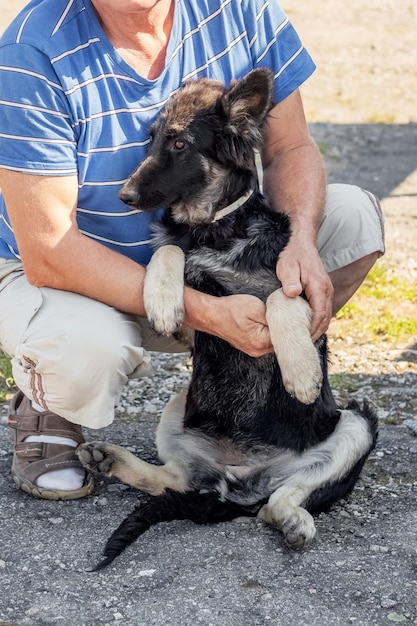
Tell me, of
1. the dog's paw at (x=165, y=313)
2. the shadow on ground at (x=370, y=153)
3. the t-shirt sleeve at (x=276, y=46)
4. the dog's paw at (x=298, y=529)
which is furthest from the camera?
the shadow on ground at (x=370, y=153)

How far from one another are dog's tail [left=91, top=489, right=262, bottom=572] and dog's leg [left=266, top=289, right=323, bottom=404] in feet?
1.65

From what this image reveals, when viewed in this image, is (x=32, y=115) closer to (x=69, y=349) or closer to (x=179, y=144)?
(x=179, y=144)

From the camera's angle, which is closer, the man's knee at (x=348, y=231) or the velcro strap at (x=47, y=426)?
the velcro strap at (x=47, y=426)

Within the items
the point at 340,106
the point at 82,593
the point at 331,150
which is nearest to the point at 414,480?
the point at 82,593

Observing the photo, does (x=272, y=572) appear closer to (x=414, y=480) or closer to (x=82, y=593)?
(x=82, y=593)

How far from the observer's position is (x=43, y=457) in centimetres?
360

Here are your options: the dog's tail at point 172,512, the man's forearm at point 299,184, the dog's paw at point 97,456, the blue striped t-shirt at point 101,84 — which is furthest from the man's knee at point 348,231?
the dog's paw at point 97,456

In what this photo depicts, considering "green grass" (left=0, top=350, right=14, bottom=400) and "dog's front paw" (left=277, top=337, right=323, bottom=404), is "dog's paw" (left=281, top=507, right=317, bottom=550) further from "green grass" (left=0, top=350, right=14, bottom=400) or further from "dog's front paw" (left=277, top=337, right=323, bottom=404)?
"green grass" (left=0, top=350, right=14, bottom=400)

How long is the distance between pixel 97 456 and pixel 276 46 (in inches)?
70.9

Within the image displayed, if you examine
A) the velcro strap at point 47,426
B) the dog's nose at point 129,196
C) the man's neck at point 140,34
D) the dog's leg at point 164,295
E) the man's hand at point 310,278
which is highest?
the man's neck at point 140,34

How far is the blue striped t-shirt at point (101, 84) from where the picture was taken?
3295 millimetres

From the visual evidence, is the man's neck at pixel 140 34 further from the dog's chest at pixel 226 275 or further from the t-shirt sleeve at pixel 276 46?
the dog's chest at pixel 226 275

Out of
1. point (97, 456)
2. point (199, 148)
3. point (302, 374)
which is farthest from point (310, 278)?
point (97, 456)

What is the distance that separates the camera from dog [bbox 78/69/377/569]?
3312 millimetres
